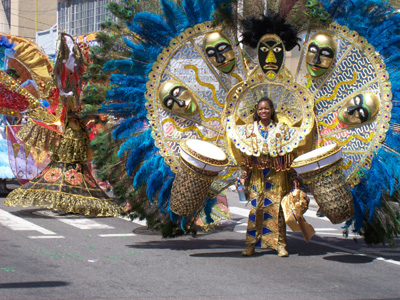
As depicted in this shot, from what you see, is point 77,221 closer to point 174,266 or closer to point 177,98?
point 177,98

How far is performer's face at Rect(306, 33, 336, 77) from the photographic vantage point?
732cm

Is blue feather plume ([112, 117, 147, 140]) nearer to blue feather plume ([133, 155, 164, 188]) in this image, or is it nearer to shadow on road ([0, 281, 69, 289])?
blue feather plume ([133, 155, 164, 188])

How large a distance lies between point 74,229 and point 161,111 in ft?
8.66

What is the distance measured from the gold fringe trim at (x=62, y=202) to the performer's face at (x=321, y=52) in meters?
4.23

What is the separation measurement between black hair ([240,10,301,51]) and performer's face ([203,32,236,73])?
0.25 metres

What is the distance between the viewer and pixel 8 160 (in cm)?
1334

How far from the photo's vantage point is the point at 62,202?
10086mm

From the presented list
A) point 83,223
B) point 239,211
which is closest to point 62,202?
point 83,223

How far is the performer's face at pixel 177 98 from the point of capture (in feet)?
25.2

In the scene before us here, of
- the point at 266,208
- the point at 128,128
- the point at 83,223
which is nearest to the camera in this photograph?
the point at 266,208

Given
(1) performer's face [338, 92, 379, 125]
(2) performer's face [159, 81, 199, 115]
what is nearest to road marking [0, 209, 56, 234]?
(2) performer's face [159, 81, 199, 115]

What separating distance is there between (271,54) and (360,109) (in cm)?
122

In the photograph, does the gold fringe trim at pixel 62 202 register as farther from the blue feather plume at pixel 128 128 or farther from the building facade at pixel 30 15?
the building facade at pixel 30 15

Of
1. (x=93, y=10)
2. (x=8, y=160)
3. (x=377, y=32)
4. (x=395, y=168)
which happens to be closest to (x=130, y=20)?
(x=377, y=32)
